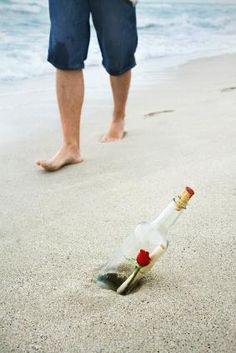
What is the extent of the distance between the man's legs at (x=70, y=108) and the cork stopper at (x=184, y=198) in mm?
1337

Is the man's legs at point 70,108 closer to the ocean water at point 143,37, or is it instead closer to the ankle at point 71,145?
the ankle at point 71,145

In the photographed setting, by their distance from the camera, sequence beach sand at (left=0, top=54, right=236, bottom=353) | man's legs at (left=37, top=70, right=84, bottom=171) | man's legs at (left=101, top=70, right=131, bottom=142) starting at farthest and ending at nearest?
man's legs at (left=101, top=70, right=131, bottom=142) → man's legs at (left=37, top=70, right=84, bottom=171) → beach sand at (left=0, top=54, right=236, bottom=353)

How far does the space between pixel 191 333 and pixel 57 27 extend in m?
1.83

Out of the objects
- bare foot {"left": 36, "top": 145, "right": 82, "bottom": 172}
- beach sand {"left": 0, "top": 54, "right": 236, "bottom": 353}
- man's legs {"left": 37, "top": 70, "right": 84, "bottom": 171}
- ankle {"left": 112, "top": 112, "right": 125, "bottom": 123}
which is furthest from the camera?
ankle {"left": 112, "top": 112, "right": 125, "bottom": 123}

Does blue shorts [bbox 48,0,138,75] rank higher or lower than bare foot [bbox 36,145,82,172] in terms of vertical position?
higher

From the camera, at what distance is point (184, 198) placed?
1.11 m

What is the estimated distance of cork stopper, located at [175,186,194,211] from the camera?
1.09 m

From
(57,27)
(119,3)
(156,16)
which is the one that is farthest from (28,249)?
(156,16)

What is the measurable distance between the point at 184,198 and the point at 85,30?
1.59m

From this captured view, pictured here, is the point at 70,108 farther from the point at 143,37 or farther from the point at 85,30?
the point at 143,37

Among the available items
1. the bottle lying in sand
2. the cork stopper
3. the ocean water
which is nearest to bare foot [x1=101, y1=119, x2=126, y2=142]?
the bottle lying in sand

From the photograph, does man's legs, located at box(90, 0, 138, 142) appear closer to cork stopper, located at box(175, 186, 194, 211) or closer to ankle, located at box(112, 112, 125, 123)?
ankle, located at box(112, 112, 125, 123)

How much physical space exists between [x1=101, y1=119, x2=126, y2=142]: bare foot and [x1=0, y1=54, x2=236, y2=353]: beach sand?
0.07 m

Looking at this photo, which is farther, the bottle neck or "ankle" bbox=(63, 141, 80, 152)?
"ankle" bbox=(63, 141, 80, 152)
